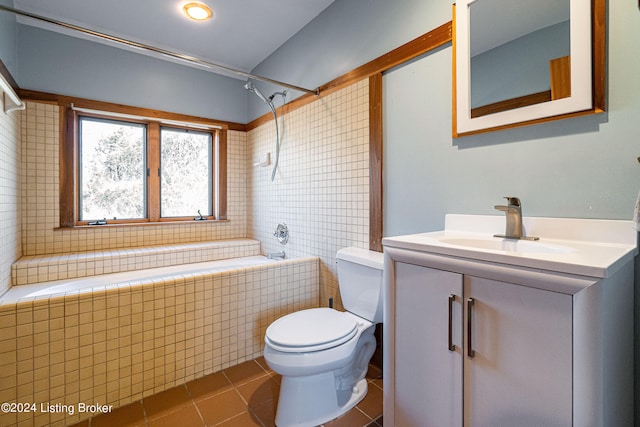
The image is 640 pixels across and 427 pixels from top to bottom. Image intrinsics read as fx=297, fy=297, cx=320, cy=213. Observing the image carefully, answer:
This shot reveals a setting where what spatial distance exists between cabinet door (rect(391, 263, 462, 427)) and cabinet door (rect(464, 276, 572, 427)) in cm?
4

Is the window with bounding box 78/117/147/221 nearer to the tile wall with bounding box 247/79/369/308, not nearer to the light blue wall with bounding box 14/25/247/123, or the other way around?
the light blue wall with bounding box 14/25/247/123

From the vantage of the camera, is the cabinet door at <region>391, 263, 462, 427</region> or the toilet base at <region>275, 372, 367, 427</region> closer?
the cabinet door at <region>391, 263, 462, 427</region>

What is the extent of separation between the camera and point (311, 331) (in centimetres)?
148

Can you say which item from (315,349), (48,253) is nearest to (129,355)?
(315,349)

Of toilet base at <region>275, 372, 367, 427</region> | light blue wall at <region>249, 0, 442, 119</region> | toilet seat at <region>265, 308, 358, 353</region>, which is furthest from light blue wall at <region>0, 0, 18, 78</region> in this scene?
toilet base at <region>275, 372, 367, 427</region>

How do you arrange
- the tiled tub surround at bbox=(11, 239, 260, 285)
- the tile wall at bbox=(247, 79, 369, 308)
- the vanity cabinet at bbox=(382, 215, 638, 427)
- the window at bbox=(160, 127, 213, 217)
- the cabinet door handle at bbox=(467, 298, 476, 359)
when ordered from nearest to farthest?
the vanity cabinet at bbox=(382, 215, 638, 427)
the cabinet door handle at bbox=(467, 298, 476, 359)
the tile wall at bbox=(247, 79, 369, 308)
the tiled tub surround at bbox=(11, 239, 260, 285)
the window at bbox=(160, 127, 213, 217)

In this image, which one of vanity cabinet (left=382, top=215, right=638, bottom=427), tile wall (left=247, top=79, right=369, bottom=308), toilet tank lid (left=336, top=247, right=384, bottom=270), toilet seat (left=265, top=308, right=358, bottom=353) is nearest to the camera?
vanity cabinet (left=382, top=215, right=638, bottom=427)

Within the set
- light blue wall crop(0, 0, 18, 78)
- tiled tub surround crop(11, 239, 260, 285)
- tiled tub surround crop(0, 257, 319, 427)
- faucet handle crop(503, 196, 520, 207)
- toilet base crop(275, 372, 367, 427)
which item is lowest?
toilet base crop(275, 372, 367, 427)

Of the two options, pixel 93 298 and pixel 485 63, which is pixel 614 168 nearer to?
pixel 485 63

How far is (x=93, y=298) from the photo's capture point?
4.97ft

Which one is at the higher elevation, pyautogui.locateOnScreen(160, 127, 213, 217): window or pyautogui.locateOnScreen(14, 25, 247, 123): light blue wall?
pyautogui.locateOnScreen(14, 25, 247, 123): light blue wall

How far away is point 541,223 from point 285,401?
4.57 feet

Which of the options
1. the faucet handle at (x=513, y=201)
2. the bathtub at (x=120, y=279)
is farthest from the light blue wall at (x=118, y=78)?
the faucet handle at (x=513, y=201)

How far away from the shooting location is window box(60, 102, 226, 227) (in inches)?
101
